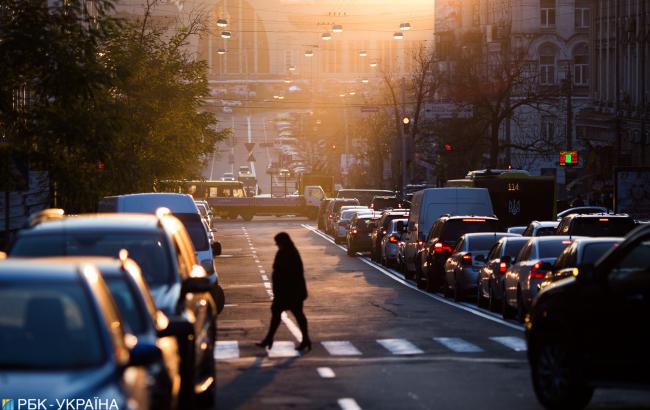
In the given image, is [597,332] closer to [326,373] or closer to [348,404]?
[348,404]

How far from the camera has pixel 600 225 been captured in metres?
32.0

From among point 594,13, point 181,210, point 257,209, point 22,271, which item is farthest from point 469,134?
point 22,271

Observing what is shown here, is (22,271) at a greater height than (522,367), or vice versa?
(22,271)

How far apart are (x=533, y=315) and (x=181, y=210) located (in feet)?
42.0

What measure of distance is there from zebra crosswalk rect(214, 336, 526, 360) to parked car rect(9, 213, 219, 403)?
17.5 feet

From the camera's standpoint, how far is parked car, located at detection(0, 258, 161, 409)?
26.7 ft

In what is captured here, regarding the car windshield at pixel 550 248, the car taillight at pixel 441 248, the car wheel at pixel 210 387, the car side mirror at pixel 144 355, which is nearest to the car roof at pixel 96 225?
the car wheel at pixel 210 387

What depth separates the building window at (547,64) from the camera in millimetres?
97938

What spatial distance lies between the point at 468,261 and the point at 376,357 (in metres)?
11.4

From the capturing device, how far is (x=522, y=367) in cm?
1800

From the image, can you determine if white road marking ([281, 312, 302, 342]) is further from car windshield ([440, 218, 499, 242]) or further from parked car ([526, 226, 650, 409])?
parked car ([526, 226, 650, 409])

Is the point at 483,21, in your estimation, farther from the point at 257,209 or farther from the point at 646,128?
the point at 646,128

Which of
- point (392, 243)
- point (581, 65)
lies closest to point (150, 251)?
point (392, 243)

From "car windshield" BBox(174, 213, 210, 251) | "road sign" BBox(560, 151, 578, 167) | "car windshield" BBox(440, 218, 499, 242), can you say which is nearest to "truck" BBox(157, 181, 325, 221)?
"road sign" BBox(560, 151, 578, 167)
